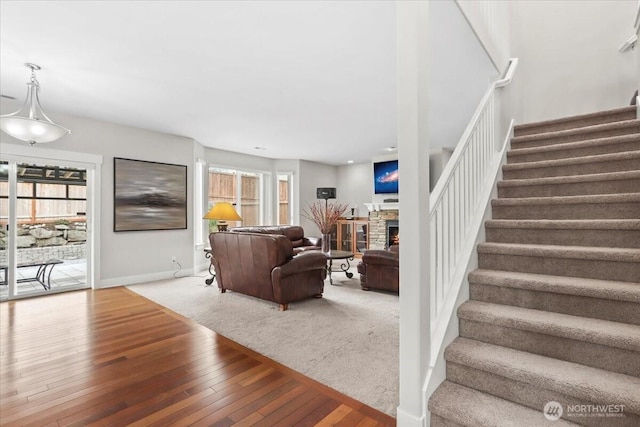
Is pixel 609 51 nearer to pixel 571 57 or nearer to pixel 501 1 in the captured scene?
pixel 571 57

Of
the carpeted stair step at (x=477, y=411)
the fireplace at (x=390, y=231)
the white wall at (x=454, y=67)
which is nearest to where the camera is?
the carpeted stair step at (x=477, y=411)

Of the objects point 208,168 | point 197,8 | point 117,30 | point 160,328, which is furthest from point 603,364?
point 208,168

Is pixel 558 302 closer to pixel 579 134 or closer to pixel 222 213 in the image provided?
pixel 579 134

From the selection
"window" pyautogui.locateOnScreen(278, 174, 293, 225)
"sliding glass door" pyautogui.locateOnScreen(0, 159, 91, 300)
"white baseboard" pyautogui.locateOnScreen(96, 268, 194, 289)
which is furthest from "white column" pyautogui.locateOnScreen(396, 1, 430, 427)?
"window" pyautogui.locateOnScreen(278, 174, 293, 225)

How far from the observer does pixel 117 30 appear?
8.09 feet

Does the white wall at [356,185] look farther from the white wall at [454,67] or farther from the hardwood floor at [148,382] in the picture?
the hardwood floor at [148,382]

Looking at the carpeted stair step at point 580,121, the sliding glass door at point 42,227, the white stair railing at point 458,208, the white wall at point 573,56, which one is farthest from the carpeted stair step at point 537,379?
the sliding glass door at point 42,227

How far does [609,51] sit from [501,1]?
68.7 inches

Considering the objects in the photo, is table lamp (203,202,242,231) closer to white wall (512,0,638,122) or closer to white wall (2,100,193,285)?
white wall (2,100,193,285)

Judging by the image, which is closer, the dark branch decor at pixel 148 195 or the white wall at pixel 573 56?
the white wall at pixel 573 56

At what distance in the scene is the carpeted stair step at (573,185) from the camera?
2.21 m

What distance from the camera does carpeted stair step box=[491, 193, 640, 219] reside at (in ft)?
6.81
